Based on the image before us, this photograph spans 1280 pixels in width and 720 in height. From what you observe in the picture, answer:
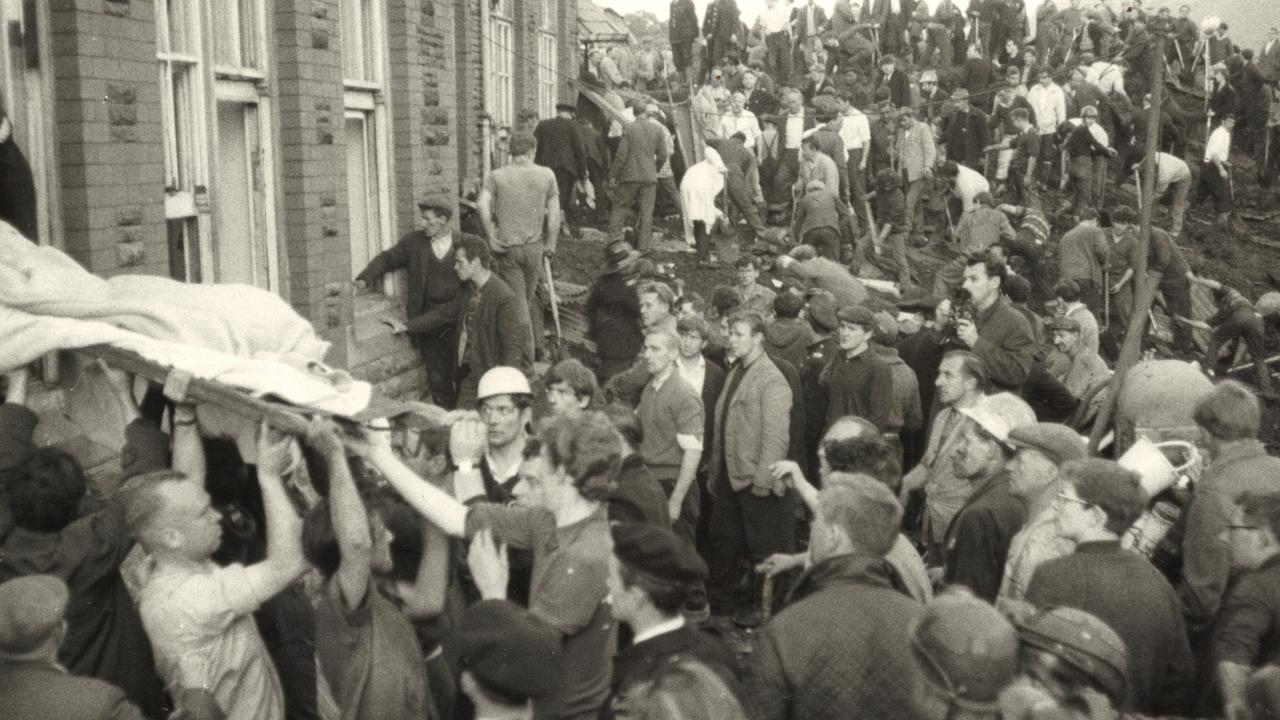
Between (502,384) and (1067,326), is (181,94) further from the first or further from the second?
(1067,326)

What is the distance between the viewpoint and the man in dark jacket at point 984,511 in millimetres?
5395

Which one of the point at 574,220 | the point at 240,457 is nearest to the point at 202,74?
the point at 240,457

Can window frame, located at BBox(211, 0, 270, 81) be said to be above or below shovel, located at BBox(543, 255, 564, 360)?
above

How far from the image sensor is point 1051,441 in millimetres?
5555

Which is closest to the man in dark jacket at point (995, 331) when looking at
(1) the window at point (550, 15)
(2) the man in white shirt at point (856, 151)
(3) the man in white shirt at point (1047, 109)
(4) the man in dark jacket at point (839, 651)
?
(4) the man in dark jacket at point (839, 651)

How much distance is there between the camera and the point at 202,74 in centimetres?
723

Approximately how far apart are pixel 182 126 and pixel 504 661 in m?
4.68

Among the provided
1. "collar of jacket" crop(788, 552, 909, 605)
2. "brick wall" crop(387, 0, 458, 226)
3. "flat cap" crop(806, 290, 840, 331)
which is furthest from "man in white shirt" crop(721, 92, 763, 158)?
"collar of jacket" crop(788, 552, 909, 605)

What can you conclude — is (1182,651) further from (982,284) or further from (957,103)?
(957,103)

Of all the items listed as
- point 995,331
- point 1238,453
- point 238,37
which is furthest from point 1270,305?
point 238,37

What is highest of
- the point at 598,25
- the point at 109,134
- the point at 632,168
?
the point at 598,25

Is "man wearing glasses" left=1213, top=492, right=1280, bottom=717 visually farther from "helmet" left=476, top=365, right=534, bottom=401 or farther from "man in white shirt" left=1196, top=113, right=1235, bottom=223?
"man in white shirt" left=1196, top=113, right=1235, bottom=223

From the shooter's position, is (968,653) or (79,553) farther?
(79,553)

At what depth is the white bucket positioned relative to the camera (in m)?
6.06
